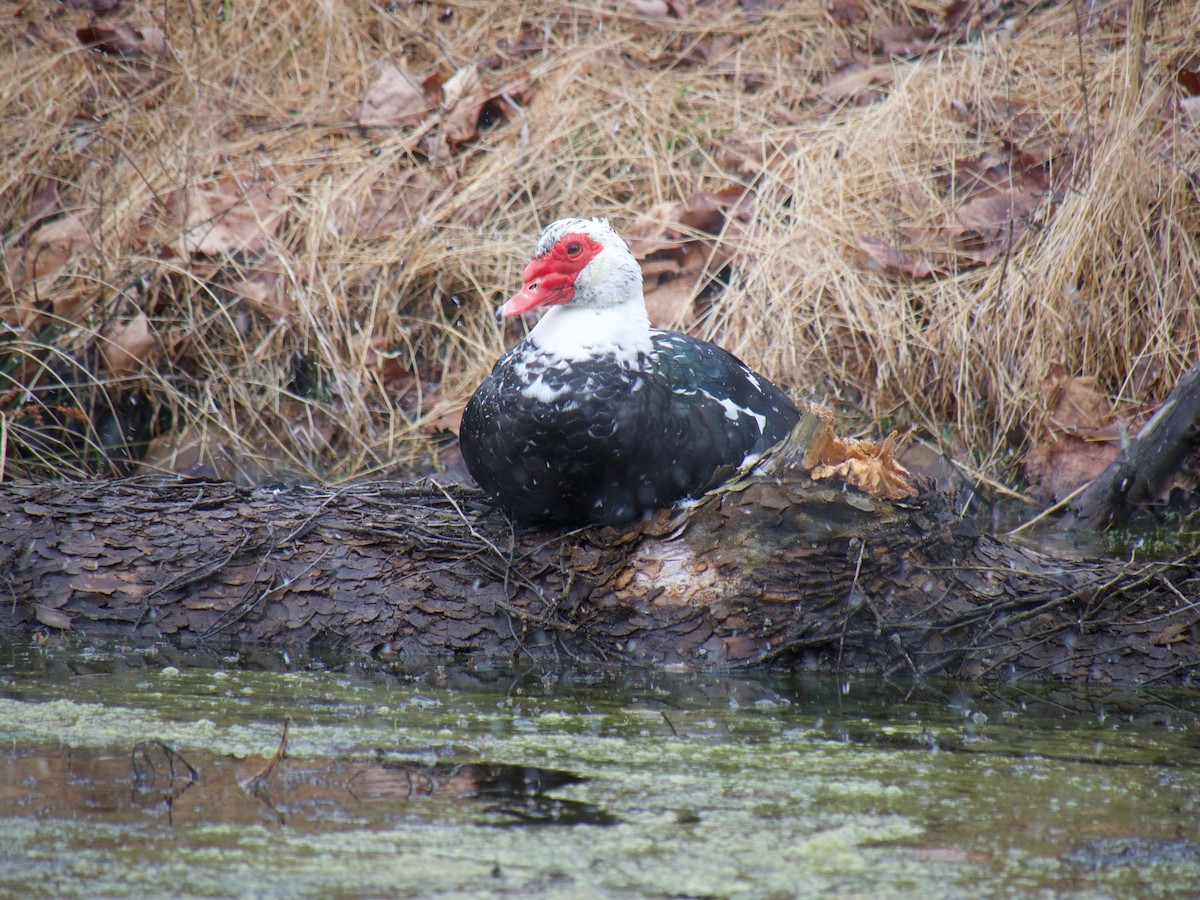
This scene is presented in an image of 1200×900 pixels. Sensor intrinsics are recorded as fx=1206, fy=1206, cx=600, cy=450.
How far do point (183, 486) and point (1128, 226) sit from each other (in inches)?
148

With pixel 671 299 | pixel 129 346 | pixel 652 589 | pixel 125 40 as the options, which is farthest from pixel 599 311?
pixel 125 40

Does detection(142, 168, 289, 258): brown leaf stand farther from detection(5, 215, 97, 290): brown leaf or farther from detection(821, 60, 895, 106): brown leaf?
detection(821, 60, 895, 106): brown leaf

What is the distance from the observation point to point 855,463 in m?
3.04

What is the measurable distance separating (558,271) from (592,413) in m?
0.46

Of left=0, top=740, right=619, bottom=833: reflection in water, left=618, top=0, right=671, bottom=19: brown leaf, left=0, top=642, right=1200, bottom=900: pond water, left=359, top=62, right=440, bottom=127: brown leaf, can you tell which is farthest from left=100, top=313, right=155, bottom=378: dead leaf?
left=618, top=0, right=671, bottom=19: brown leaf

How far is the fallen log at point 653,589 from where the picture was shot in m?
3.06

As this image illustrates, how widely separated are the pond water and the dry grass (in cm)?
213

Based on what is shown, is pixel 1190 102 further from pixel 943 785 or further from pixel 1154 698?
→ pixel 943 785

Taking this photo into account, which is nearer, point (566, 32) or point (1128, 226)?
point (1128, 226)

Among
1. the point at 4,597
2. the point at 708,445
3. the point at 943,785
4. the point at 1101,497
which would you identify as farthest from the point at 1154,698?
the point at 4,597

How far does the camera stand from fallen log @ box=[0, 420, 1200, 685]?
306 centimetres

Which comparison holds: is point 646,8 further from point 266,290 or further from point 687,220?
point 266,290

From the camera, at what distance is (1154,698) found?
114 inches

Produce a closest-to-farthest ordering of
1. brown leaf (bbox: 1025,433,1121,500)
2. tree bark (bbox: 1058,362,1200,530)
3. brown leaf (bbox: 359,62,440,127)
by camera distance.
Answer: tree bark (bbox: 1058,362,1200,530) → brown leaf (bbox: 1025,433,1121,500) → brown leaf (bbox: 359,62,440,127)
